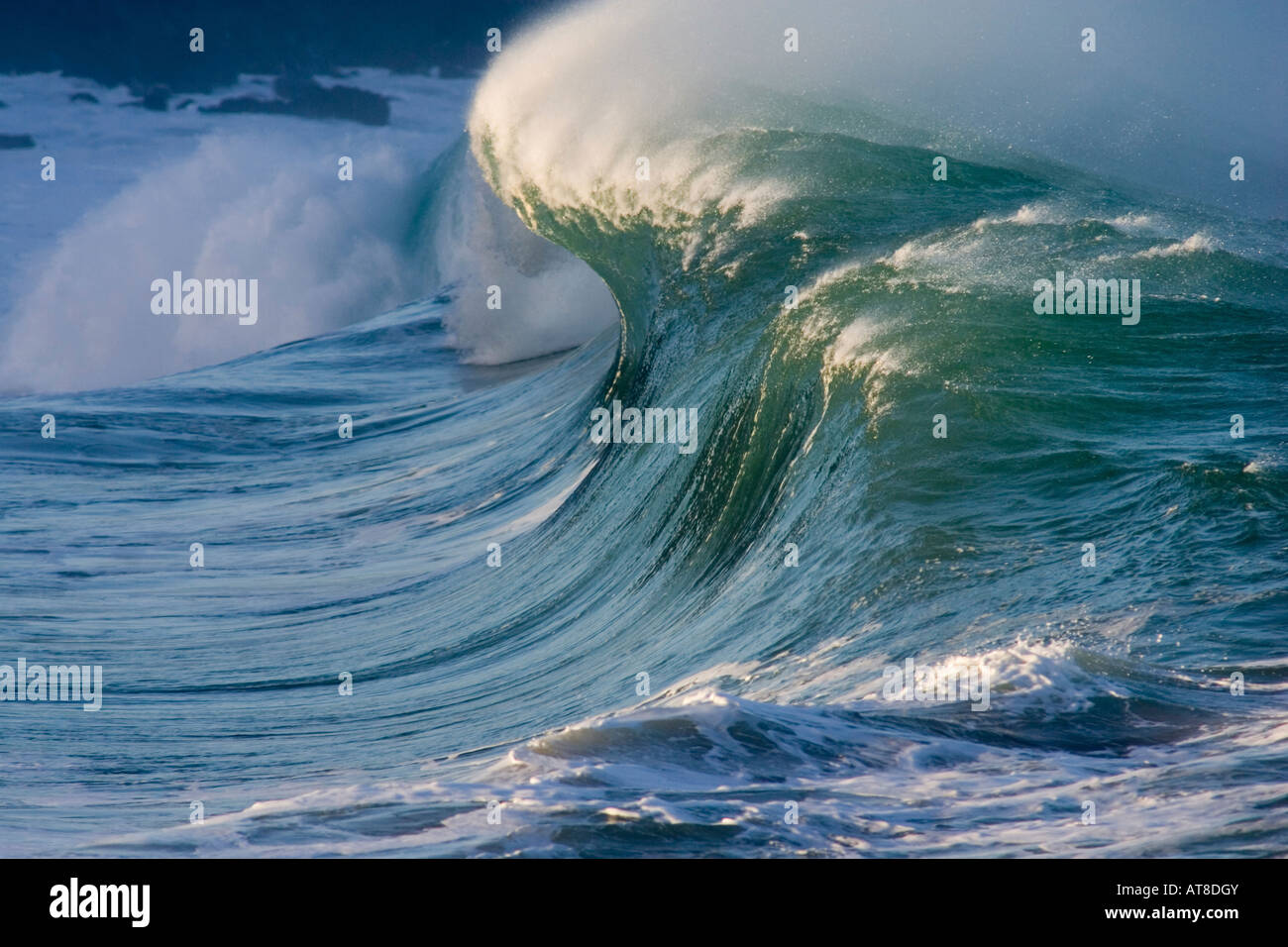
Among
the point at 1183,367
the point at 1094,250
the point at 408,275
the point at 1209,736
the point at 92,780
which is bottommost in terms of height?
the point at 92,780

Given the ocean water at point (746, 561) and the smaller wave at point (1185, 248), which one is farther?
the smaller wave at point (1185, 248)

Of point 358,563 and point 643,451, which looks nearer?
point 643,451

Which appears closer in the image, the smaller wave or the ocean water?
the ocean water

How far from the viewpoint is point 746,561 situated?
8.05 metres

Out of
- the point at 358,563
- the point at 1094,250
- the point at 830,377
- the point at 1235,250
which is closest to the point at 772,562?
the point at 830,377

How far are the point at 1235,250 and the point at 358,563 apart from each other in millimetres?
7126

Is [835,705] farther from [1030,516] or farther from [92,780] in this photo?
[92,780]

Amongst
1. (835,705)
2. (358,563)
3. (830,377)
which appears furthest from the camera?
(358,563)

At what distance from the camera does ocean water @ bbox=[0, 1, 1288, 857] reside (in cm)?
438

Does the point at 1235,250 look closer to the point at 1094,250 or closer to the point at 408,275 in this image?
the point at 1094,250

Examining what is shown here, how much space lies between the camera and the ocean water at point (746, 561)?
4.38 metres

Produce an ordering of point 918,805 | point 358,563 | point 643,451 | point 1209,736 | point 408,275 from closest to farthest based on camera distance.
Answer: point 918,805 < point 1209,736 < point 643,451 < point 358,563 < point 408,275

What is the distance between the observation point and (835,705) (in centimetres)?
523

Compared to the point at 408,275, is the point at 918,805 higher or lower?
lower
